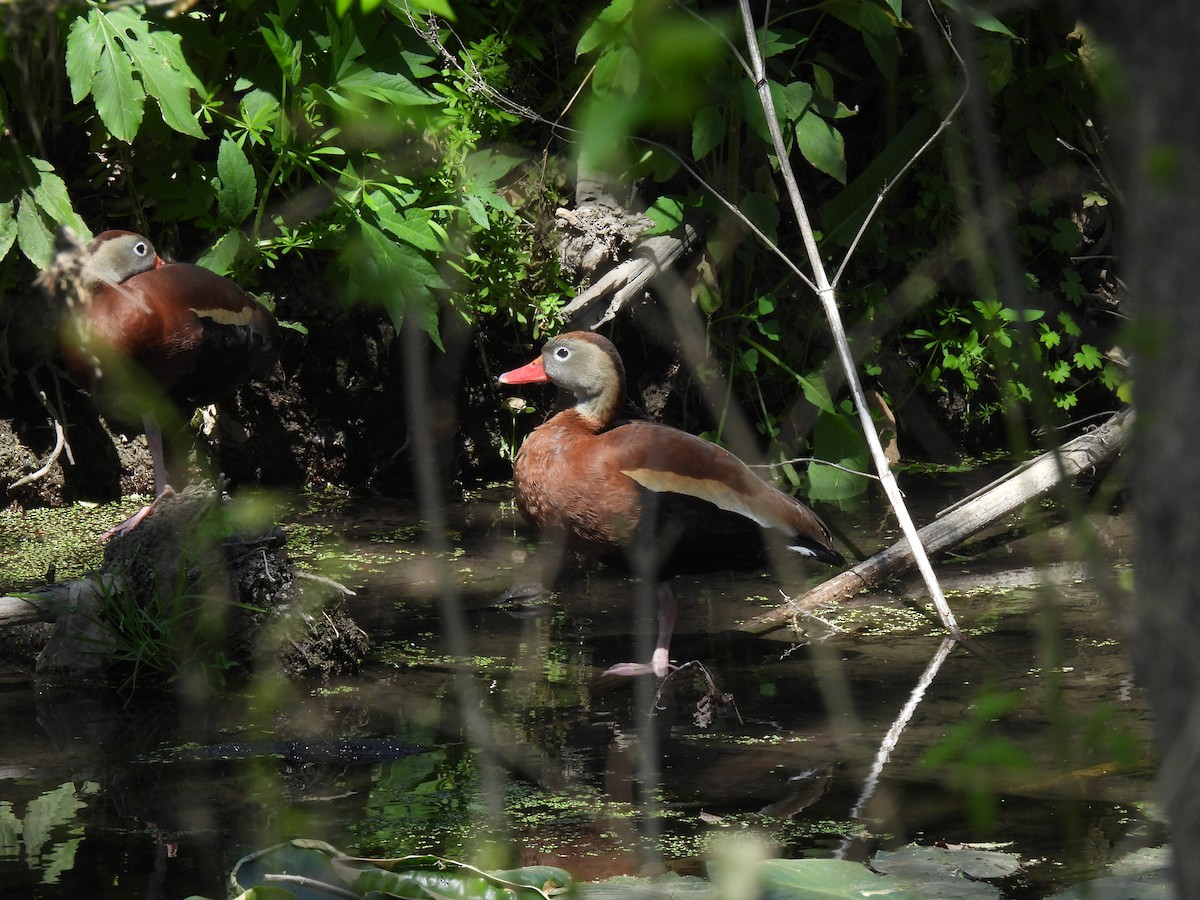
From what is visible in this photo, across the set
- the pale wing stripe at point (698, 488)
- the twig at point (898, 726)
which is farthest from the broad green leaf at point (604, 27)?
the twig at point (898, 726)

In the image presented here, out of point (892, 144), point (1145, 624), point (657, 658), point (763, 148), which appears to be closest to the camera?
point (1145, 624)

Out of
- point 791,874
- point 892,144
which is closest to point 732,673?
point 791,874

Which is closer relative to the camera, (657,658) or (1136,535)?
(1136,535)

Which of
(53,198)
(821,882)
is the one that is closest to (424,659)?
(821,882)

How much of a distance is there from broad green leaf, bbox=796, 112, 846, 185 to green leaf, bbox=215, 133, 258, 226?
214 centimetres

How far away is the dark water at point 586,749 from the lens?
2742 millimetres

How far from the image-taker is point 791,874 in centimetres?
213

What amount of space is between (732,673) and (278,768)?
1.38 m

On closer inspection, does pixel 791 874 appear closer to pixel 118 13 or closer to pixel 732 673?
pixel 732 673

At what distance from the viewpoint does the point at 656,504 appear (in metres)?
3.98

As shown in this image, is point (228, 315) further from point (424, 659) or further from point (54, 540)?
point (424, 659)

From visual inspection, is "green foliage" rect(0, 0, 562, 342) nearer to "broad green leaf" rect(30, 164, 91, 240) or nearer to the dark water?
"broad green leaf" rect(30, 164, 91, 240)

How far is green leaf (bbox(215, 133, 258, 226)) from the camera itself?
5266 mm

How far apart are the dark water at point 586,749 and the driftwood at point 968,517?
0.28 ft
